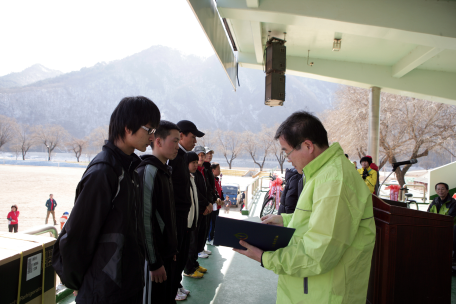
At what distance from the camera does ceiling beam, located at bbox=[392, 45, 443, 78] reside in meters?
6.33

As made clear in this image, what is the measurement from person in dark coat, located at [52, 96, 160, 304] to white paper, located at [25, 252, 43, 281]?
22.5 inches

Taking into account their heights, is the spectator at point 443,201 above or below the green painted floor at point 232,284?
above

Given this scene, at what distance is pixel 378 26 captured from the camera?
15.5ft

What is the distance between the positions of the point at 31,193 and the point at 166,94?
348ft

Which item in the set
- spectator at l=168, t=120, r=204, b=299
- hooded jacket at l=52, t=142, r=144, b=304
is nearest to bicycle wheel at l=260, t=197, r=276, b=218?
spectator at l=168, t=120, r=204, b=299

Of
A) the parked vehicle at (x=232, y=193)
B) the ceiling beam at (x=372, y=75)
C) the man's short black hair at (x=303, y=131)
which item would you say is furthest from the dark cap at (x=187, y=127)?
the parked vehicle at (x=232, y=193)

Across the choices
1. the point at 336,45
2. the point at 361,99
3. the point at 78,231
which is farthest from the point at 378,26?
the point at 361,99

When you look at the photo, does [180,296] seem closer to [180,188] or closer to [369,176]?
[180,188]

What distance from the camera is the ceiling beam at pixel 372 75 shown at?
8.08m

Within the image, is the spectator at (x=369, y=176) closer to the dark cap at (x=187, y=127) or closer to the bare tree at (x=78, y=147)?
the dark cap at (x=187, y=127)

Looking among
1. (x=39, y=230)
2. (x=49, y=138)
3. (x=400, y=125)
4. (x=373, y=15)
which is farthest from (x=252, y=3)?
(x=49, y=138)

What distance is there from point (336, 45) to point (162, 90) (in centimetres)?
12473

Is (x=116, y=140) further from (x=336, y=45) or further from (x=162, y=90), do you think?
(x=162, y=90)

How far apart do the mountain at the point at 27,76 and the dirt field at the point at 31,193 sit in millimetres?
45834
